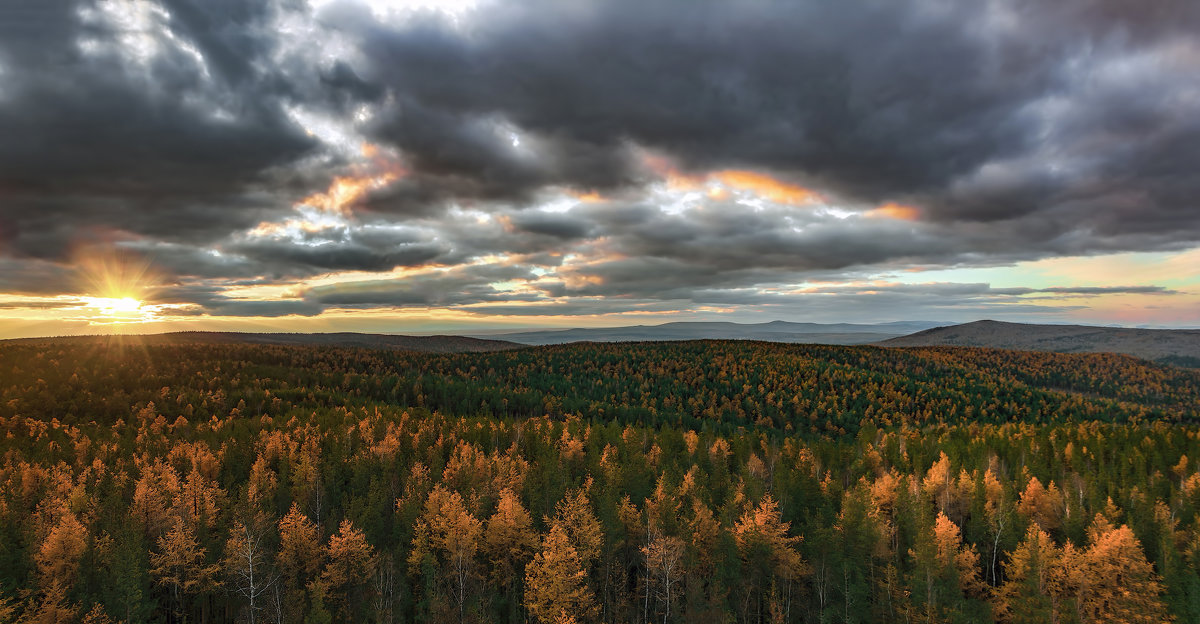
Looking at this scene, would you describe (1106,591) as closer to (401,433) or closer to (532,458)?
(532,458)

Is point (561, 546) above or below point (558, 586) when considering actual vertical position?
above

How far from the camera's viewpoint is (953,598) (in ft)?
257

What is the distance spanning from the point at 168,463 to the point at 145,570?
68001 millimetres

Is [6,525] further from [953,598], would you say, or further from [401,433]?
[953,598]

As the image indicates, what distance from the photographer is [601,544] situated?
88312 mm

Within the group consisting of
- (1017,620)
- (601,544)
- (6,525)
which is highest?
(6,525)

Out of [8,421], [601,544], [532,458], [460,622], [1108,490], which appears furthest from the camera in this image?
[8,421]

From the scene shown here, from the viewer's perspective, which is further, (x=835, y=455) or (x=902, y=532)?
(x=835, y=455)

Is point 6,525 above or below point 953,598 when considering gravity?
above

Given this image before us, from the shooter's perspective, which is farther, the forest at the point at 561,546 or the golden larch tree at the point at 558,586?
the forest at the point at 561,546

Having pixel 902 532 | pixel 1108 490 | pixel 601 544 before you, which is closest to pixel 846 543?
pixel 902 532

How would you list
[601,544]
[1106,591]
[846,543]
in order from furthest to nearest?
[846,543]
[601,544]
[1106,591]

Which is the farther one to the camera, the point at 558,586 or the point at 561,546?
the point at 561,546

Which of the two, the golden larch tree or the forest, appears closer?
the golden larch tree
